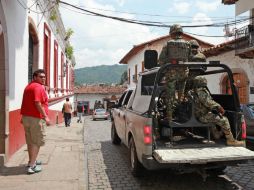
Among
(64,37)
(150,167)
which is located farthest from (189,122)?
(64,37)

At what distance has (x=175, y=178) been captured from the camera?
5613mm

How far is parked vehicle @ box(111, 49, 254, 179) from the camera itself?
182 inches

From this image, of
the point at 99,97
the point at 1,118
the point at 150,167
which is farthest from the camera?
the point at 99,97

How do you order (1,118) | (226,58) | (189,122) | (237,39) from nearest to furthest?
(189,122), (1,118), (237,39), (226,58)

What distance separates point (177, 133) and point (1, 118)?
11.5 ft

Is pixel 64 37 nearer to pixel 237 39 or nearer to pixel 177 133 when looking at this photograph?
pixel 237 39

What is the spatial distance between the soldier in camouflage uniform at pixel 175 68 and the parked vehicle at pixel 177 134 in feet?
0.53

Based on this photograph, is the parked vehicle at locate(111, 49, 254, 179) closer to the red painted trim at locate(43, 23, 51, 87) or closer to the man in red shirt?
the man in red shirt

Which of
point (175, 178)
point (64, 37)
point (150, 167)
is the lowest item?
point (175, 178)

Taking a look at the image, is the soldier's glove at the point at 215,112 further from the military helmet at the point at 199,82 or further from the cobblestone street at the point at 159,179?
the cobblestone street at the point at 159,179

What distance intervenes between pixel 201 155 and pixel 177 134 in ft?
4.39

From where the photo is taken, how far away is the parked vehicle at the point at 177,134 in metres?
4.62

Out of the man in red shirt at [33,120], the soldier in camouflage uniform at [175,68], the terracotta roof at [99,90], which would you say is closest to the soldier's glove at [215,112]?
the soldier in camouflage uniform at [175,68]

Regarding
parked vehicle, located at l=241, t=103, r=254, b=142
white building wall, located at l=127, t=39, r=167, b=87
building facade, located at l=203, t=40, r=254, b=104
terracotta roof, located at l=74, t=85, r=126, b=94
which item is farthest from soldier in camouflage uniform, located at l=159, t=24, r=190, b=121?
terracotta roof, located at l=74, t=85, r=126, b=94
